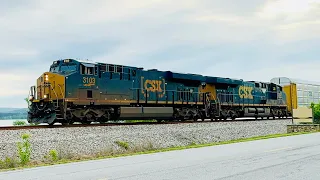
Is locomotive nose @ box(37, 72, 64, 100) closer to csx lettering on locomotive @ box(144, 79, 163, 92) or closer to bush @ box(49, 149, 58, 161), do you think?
csx lettering on locomotive @ box(144, 79, 163, 92)

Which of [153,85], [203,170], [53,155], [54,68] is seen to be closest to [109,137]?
[53,155]

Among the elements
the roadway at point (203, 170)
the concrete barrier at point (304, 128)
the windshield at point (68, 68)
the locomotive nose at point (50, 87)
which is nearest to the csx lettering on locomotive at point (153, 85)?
the windshield at point (68, 68)

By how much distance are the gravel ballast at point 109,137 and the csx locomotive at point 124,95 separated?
277cm

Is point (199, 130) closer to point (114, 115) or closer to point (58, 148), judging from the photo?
point (114, 115)

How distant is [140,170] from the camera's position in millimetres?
9023

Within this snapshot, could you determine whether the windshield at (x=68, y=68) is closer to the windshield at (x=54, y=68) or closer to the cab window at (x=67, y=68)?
the cab window at (x=67, y=68)

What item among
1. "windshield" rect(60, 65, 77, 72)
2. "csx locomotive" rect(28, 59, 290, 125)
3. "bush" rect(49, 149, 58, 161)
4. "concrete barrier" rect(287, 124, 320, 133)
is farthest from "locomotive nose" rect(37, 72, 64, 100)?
"concrete barrier" rect(287, 124, 320, 133)

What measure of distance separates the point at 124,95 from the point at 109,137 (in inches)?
258

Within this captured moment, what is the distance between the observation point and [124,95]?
23500 millimetres

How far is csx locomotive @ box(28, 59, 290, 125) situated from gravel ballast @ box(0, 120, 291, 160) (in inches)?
109

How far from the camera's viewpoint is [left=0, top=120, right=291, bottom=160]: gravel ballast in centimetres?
1456

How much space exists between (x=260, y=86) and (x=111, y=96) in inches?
775

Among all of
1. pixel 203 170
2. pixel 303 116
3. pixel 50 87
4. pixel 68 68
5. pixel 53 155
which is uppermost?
pixel 68 68

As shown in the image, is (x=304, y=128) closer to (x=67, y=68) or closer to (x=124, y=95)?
(x=124, y=95)
